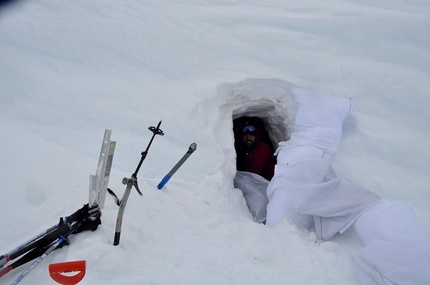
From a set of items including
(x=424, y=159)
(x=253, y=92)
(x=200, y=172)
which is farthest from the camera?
(x=253, y=92)

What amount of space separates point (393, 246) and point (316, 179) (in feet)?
2.86

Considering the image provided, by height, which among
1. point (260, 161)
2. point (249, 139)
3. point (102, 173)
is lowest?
point (260, 161)

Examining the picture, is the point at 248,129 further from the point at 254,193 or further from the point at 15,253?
the point at 15,253

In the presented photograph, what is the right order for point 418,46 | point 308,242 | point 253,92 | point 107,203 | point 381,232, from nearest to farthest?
1. point 107,203
2. point 381,232
3. point 308,242
4. point 253,92
5. point 418,46

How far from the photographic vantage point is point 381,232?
192cm

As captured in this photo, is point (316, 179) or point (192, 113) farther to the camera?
point (192, 113)

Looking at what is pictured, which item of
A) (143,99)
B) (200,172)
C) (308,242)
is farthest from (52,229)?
(143,99)

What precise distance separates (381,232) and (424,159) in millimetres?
1506

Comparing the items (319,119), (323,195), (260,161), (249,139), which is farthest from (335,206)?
(249,139)

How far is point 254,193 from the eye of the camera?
355 centimetres

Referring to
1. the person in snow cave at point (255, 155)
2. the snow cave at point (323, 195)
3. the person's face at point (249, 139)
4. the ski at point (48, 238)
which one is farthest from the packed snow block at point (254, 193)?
the ski at point (48, 238)

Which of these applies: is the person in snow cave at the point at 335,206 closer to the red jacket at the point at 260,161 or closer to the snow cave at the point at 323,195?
the snow cave at the point at 323,195

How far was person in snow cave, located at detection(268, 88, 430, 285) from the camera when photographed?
1.70m

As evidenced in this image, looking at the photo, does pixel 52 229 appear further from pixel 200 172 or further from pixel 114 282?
pixel 200 172
